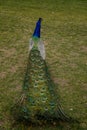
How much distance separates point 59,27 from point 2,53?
3.87 meters

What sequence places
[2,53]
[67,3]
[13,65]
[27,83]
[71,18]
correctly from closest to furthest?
[27,83], [13,65], [2,53], [71,18], [67,3]

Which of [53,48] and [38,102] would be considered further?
[53,48]

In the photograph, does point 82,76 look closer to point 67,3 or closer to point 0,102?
point 0,102

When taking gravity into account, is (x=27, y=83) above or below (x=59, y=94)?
above

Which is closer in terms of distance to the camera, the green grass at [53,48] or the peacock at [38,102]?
the peacock at [38,102]

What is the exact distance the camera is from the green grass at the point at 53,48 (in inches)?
285

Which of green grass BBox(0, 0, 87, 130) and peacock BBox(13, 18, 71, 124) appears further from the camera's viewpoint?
green grass BBox(0, 0, 87, 130)

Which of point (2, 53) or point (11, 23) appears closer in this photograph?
point (2, 53)

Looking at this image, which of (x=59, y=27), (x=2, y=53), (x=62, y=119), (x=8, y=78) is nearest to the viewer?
(x=62, y=119)

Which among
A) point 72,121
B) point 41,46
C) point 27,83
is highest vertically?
point 41,46

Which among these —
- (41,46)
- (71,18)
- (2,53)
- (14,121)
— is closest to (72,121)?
(14,121)

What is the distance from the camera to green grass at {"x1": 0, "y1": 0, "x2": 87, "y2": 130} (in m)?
7.23

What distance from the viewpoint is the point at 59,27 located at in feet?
42.9

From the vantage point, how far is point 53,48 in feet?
35.2
